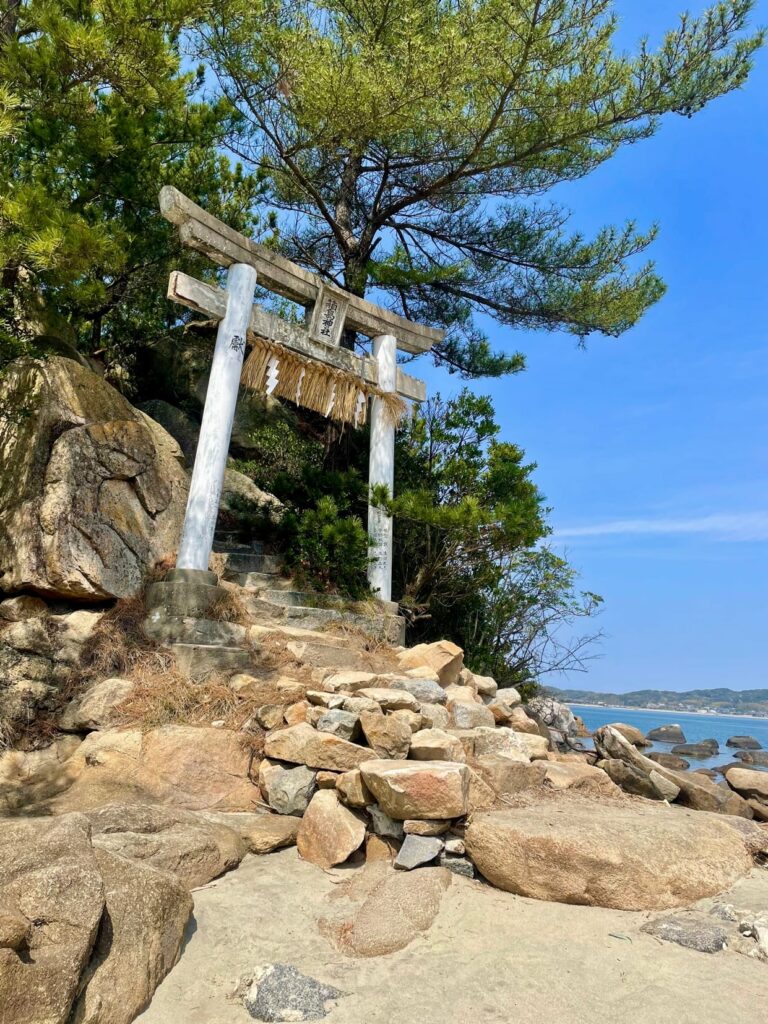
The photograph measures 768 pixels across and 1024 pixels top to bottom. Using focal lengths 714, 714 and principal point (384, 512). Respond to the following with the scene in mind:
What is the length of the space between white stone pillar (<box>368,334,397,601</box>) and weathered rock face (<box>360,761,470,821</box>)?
159 inches

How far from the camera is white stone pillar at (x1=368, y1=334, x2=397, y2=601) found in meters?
7.75

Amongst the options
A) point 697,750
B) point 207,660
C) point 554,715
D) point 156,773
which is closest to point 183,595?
point 207,660

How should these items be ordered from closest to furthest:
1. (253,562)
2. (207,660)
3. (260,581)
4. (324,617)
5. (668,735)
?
(207,660) → (324,617) → (260,581) → (253,562) → (668,735)

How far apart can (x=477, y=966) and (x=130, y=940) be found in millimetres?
1300

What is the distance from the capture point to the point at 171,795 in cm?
416

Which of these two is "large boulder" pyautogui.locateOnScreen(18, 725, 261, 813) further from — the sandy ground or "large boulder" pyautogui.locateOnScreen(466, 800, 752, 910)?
"large boulder" pyautogui.locateOnScreen(466, 800, 752, 910)

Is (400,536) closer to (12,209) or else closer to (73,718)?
(73,718)

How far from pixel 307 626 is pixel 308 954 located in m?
4.00

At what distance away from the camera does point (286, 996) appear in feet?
8.24

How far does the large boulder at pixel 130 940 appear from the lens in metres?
2.35

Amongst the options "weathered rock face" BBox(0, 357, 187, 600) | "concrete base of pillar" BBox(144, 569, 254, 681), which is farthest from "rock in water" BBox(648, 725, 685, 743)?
"weathered rock face" BBox(0, 357, 187, 600)

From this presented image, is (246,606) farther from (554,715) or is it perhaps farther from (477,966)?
(477,966)

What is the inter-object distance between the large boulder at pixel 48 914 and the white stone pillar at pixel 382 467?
513 centimetres

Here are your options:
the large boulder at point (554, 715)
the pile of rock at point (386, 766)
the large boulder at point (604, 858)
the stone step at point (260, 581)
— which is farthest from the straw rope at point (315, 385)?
the large boulder at point (604, 858)
